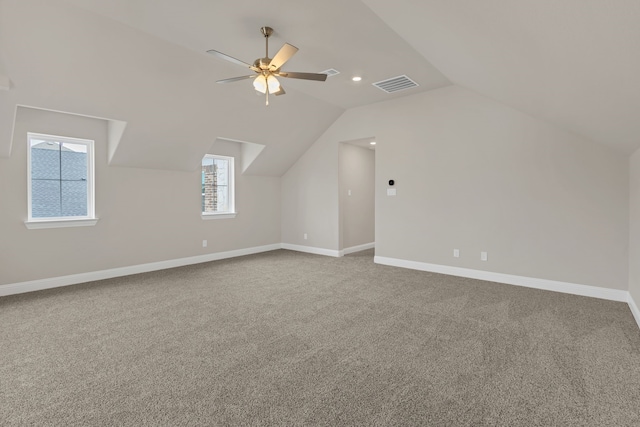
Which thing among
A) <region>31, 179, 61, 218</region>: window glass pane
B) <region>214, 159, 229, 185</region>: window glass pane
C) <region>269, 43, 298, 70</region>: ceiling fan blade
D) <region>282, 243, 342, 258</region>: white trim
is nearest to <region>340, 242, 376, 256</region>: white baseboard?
<region>282, 243, 342, 258</region>: white trim

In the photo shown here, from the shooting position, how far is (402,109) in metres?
5.62

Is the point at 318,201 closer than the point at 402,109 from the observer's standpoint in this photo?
No

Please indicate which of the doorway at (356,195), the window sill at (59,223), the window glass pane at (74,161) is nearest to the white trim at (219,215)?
the window sill at (59,223)

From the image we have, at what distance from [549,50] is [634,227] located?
2.85 metres

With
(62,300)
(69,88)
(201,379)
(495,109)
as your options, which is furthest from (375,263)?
(69,88)

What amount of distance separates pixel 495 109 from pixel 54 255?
666cm

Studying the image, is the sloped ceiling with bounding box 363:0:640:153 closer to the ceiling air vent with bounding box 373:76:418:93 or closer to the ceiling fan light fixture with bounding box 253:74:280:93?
the ceiling air vent with bounding box 373:76:418:93

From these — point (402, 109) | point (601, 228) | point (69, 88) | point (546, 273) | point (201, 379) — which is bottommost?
point (201, 379)

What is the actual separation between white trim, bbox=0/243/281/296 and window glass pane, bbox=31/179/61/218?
927 mm

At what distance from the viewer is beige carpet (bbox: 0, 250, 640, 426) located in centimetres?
188

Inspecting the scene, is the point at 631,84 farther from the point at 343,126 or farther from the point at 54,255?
the point at 54,255

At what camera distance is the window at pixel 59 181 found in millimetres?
4355

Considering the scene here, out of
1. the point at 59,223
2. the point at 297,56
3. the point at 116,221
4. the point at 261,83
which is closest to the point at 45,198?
the point at 59,223

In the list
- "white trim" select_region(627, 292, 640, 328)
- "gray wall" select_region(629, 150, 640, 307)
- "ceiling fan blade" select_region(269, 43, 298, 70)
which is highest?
"ceiling fan blade" select_region(269, 43, 298, 70)
